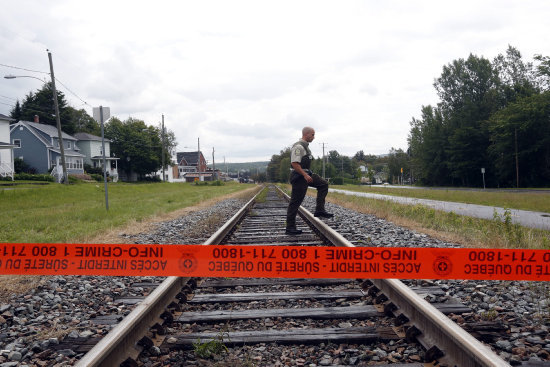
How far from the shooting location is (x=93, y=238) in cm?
810

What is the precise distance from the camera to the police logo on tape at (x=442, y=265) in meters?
3.59

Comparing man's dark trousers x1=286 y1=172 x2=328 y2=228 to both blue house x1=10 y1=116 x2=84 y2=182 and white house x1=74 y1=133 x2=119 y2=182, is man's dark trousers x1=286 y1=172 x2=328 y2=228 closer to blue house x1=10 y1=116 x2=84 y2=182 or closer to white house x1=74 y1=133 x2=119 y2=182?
blue house x1=10 y1=116 x2=84 y2=182

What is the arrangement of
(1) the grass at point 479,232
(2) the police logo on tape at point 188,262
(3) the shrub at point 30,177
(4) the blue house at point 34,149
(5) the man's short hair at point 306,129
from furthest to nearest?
(4) the blue house at point 34,149, (3) the shrub at point 30,177, (5) the man's short hair at point 306,129, (1) the grass at point 479,232, (2) the police logo on tape at point 188,262

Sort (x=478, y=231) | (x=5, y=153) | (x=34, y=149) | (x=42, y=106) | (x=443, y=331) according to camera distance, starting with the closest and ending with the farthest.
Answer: (x=443, y=331)
(x=478, y=231)
(x=5, y=153)
(x=34, y=149)
(x=42, y=106)

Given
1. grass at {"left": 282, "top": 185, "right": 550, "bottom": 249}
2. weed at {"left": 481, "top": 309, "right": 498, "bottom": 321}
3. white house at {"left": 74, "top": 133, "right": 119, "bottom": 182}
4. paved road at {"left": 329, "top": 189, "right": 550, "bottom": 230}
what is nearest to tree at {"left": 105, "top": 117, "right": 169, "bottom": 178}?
white house at {"left": 74, "top": 133, "right": 119, "bottom": 182}

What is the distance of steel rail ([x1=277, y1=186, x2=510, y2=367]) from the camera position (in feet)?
→ 7.36

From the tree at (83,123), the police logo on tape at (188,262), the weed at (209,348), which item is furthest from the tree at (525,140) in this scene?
the tree at (83,123)

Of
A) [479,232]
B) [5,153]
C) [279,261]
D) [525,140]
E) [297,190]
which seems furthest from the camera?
[525,140]

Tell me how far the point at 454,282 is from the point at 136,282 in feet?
11.5

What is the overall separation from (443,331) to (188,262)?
2289 mm

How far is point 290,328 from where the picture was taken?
3141 millimetres

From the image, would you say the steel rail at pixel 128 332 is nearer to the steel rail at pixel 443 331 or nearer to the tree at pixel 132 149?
the steel rail at pixel 443 331

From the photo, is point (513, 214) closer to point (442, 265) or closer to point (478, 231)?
point (478, 231)

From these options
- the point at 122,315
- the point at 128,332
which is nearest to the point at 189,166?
the point at 122,315
